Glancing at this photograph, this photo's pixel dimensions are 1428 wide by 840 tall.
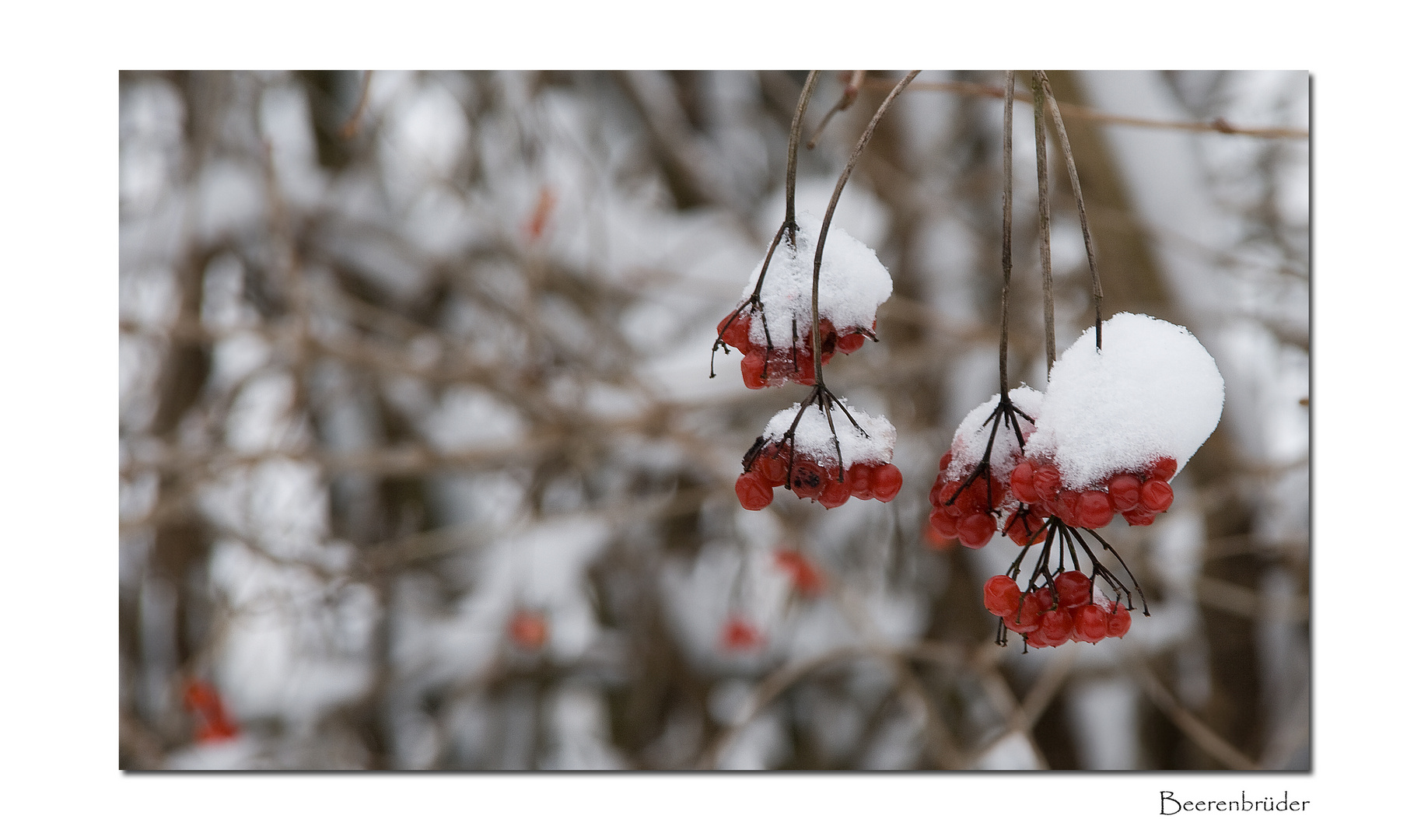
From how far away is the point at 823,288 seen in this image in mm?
700

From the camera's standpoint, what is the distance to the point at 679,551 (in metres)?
3.11

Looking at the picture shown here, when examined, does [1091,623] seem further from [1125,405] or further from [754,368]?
[754,368]

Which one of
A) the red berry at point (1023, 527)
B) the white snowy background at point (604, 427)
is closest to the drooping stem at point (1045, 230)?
the red berry at point (1023, 527)

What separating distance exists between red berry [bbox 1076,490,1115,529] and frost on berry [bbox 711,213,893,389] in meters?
0.18

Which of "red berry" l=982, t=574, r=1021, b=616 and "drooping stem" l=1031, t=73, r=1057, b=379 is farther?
"red berry" l=982, t=574, r=1021, b=616

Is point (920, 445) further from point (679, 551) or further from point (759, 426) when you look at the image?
point (679, 551)

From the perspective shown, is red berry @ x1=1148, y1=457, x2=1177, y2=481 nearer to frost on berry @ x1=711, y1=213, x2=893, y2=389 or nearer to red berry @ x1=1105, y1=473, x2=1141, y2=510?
red berry @ x1=1105, y1=473, x2=1141, y2=510

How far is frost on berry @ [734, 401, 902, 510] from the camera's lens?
2.28 feet

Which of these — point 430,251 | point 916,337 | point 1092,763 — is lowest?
point 1092,763

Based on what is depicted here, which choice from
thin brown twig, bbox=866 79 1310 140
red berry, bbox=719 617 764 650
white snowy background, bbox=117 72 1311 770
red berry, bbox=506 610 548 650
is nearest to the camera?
thin brown twig, bbox=866 79 1310 140

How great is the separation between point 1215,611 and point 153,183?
115 inches

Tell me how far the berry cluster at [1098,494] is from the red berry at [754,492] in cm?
16

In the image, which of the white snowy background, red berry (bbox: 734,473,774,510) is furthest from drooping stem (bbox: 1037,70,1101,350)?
the white snowy background

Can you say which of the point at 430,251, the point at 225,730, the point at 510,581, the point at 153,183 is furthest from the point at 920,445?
the point at 153,183
